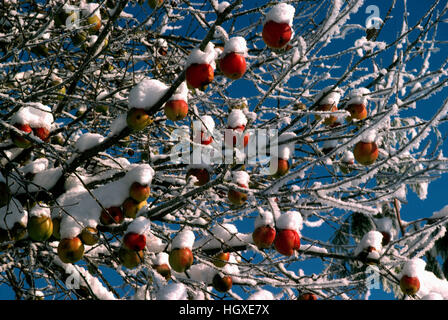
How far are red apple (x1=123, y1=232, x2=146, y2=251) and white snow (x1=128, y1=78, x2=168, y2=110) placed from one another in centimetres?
74

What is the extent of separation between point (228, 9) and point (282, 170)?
1045 mm

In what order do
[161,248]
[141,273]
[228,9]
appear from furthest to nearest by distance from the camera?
[141,273]
[161,248]
[228,9]

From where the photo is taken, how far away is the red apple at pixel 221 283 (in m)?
3.16

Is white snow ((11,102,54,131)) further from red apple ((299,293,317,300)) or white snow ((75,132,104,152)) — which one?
red apple ((299,293,317,300))

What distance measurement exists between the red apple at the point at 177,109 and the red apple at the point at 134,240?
721 mm

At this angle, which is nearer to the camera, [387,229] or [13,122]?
[13,122]

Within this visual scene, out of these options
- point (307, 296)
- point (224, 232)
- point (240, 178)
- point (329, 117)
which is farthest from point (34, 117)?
point (307, 296)

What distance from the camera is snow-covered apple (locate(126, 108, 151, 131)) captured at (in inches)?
86.6

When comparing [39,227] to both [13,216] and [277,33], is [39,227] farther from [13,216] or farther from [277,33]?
[277,33]

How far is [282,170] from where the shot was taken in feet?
8.41
